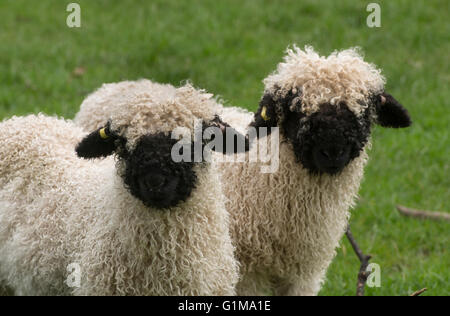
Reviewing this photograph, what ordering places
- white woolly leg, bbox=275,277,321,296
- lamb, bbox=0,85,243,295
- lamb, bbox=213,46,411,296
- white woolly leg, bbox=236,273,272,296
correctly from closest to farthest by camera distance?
lamb, bbox=0,85,243,295
lamb, bbox=213,46,411,296
white woolly leg, bbox=236,273,272,296
white woolly leg, bbox=275,277,321,296

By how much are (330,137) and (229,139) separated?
596 mm

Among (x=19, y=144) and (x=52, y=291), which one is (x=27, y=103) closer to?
(x=19, y=144)

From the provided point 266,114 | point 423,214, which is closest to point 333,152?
point 266,114

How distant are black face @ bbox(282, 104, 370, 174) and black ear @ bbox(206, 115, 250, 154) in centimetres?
40

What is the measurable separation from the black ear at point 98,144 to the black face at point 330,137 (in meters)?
1.16

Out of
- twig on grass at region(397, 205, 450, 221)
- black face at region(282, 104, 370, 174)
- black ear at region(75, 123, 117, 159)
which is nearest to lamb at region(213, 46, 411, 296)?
black face at region(282, 104, 370, 174)

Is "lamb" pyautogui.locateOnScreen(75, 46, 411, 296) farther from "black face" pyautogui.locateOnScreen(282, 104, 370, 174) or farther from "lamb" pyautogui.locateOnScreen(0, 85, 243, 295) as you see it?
"lamb" pyautogui.locateOnScreen(0, 85, 243, 295)

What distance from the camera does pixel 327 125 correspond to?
428cm

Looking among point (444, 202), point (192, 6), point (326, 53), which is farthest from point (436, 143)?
point (192, 6)

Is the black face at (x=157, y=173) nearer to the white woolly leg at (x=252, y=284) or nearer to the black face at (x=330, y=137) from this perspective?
the black face at (x=330, y=137)

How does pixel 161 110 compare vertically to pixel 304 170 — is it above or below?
above

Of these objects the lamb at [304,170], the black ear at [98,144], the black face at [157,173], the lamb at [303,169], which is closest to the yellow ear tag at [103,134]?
the black ear at [98,144]

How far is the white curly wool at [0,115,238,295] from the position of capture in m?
4.12

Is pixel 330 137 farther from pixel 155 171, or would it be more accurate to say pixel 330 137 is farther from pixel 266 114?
pixel 155 171
